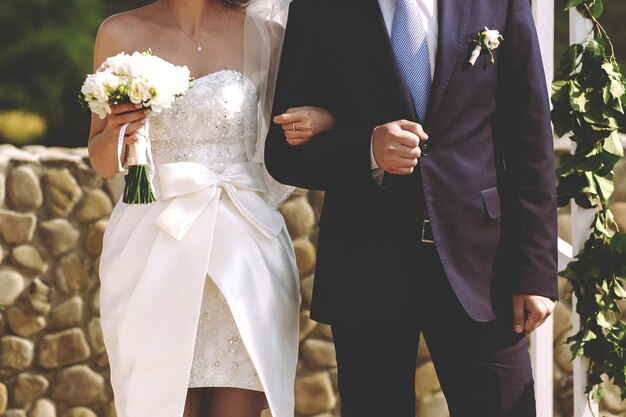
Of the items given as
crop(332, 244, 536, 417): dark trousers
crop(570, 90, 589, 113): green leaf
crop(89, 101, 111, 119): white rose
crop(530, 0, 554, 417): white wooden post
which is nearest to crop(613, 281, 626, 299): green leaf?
crop(530, 0, 554, 417): white wooden post

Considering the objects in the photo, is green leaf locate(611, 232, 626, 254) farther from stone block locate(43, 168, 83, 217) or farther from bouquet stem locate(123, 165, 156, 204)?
stone block locate(43, 168, 83, 217)

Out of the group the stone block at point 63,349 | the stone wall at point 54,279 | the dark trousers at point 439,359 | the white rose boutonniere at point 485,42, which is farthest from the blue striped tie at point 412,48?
the stone block at point 63,349

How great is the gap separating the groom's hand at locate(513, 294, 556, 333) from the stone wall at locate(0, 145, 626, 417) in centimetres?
200

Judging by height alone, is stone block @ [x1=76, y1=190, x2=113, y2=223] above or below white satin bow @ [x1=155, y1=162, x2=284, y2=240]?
below

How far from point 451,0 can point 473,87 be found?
25cm

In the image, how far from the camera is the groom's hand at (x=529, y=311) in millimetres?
2834

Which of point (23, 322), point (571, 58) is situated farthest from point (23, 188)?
point (571, 58)

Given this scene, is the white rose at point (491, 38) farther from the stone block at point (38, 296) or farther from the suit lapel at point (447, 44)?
the stone block at point (38, 296)

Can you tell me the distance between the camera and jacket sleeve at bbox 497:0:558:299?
9.29ft

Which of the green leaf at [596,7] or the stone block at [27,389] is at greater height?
the green leaf at [596,7]

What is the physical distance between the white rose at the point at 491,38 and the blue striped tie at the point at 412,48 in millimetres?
165

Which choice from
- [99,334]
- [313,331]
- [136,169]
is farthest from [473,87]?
[99,334]

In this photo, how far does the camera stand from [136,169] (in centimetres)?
307

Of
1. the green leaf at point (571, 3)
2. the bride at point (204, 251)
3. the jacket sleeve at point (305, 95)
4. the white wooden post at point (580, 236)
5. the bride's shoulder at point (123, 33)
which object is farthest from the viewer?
the white wooden post at point (580, 236)
